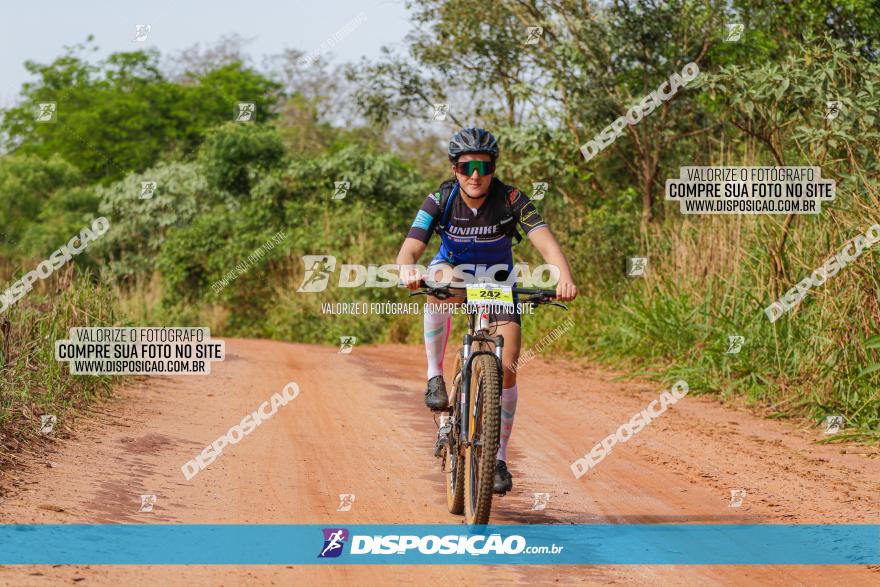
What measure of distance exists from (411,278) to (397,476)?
201 centimetres

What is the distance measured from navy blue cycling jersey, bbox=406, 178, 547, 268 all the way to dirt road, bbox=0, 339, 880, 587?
1.64 meters

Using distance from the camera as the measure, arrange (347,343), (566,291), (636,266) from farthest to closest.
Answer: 1. (347,343)
2. (636,266)
3. (566,291)

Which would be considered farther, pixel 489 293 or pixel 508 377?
pixel 508 377

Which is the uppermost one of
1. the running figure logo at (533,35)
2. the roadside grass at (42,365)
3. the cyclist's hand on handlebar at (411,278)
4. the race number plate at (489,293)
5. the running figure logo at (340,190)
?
the running figure logo at (533,35)

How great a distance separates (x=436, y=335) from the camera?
6.54 metres

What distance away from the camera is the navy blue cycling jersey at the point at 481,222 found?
21.1 ft

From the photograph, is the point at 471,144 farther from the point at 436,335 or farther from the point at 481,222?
the point at 436,335

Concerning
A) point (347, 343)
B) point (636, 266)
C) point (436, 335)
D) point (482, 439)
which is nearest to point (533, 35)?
point (636, 266)

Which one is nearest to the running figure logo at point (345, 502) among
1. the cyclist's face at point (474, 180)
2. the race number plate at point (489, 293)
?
the race number plate at point (489, 293)

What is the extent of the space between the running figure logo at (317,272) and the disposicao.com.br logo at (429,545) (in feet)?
54.7

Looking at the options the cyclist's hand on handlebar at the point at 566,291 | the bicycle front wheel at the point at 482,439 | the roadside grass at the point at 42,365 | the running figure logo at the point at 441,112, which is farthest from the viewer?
the running figure logo at the point at 441,112

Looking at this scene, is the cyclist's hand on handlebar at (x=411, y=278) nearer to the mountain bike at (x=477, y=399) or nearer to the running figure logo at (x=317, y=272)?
the mountain bike at (x=477, y=399)

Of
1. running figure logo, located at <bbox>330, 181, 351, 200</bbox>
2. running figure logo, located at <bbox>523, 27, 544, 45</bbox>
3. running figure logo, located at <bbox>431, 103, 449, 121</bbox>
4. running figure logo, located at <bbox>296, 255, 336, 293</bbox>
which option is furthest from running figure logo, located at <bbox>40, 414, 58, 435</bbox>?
running figure logo, located at <bbox>330, 181, 351, 200</bbox>

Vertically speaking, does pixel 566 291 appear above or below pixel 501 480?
above
